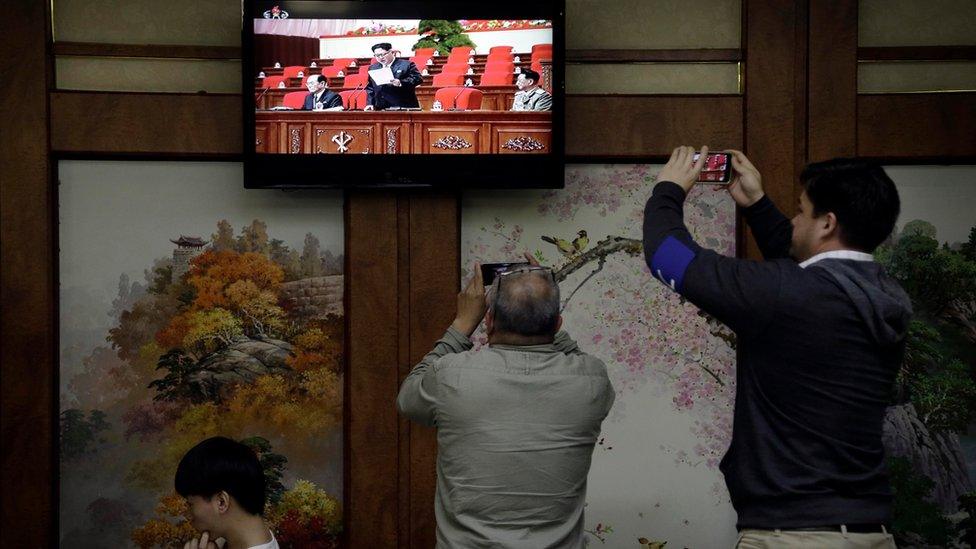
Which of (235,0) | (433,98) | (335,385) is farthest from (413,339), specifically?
(235,0)

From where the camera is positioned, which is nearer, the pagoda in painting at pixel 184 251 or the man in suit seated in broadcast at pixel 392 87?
the man in suit seated in broadcast at pixel 392 87

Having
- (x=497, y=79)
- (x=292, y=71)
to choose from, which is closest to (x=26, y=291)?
(x=292, y=71)

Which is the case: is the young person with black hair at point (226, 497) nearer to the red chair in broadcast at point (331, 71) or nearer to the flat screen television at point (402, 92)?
the flat screen television at point (402, 92)

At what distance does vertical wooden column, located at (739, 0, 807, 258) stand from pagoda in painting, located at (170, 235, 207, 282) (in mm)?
1856

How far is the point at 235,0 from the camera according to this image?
122 inches

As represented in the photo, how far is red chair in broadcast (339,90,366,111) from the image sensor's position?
2.94 metres

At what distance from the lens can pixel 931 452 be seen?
10.3 feet

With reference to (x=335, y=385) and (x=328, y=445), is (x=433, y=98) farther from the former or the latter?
(x=328, y=445)

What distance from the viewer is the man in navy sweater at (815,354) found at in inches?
62.6

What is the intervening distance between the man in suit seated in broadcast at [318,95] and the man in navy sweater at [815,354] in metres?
1.56

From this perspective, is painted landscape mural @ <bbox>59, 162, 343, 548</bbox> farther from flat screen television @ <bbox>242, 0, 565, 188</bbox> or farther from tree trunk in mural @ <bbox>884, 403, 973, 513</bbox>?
tree trunk in mural @ <bbox>884, 403, 973, 513</bbox>

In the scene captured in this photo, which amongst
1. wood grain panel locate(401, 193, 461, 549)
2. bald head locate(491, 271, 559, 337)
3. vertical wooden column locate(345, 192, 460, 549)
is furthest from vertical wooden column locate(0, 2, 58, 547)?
bald head locate(491, 271, 559, 337)

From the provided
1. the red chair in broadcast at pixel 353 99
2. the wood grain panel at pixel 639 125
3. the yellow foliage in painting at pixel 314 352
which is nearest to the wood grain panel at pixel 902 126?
the wood grain panel at pixel 639 125

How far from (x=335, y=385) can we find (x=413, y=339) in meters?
0.31
